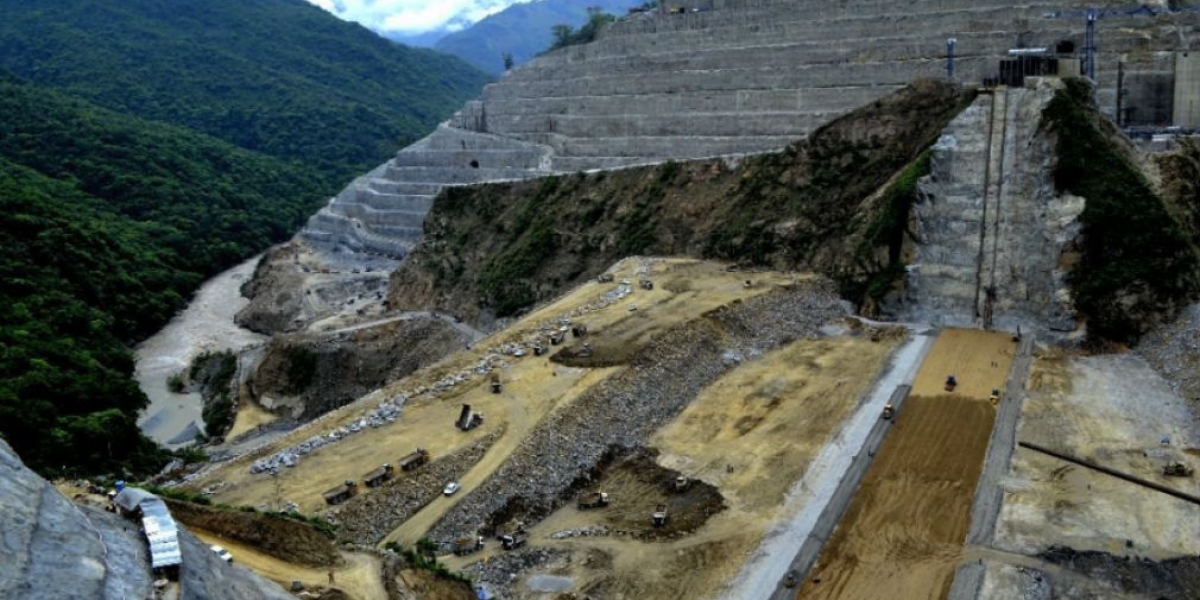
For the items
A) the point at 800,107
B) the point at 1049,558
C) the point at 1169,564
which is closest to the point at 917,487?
the point at 1049,558

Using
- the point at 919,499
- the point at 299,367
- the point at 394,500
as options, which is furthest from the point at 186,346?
the point at 919,499

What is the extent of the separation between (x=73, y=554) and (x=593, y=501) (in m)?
19.6

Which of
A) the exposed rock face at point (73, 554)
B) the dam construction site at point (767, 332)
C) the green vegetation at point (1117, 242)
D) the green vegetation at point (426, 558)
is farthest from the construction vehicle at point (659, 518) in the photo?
the green vegetation at point (1117, 242)

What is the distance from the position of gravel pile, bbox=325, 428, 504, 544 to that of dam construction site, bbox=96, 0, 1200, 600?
0.33 ft

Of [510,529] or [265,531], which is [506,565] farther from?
[265,531]

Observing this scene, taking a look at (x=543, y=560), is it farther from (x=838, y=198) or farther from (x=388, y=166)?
(x=388, y=166)

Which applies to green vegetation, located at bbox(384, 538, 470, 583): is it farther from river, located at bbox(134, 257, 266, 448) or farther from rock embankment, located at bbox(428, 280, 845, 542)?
river, located at bbox(134, 257, 266, 448)

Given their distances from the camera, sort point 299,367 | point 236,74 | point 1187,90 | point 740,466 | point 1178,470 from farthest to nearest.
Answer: point 236,74
point 299,367
point 1187,90
point 740,466
point 1178,470

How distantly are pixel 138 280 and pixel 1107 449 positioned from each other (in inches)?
2680

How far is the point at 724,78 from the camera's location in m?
64.5

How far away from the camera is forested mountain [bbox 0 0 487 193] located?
144500 mm

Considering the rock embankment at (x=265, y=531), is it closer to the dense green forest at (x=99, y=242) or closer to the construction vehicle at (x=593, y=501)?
the construction vehicle at (x=593, y=501)

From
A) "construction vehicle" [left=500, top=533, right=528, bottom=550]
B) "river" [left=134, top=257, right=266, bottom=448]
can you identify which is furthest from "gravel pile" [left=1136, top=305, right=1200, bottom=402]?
"river" [left=134, top=257, right=266, bottom=448]

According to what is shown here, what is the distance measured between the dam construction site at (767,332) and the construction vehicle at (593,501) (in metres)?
0.10
